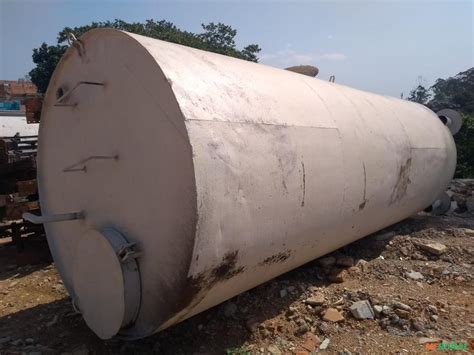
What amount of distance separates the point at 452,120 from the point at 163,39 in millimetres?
18957

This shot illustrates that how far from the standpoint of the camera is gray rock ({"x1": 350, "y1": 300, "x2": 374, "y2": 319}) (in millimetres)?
3168

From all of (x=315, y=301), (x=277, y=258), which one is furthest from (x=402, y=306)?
(x=277, y=258)

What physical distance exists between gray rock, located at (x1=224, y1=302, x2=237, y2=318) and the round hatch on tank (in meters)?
0.87

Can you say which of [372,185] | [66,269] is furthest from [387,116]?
[66,269]

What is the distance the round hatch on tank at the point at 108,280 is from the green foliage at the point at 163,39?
16.4m

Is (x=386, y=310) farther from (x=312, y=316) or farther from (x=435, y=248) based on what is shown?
(x=435, y=248)

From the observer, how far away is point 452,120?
6.55 metres

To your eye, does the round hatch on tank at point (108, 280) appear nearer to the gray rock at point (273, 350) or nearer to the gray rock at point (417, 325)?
the gray rock at point (273, 350)

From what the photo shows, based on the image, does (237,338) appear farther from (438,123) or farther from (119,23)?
(119,23)

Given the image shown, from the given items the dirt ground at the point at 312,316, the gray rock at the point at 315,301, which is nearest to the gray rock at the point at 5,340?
the dirt ground at the point at 312,316

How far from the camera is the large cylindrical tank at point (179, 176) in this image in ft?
6.92

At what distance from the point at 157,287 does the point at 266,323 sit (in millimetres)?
1102

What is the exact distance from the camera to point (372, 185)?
3428 millimetres

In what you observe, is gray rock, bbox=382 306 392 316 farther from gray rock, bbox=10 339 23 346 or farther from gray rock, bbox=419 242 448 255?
gray rock, bbox=10 339 23 346
